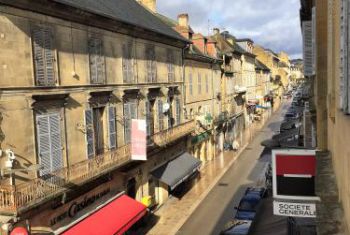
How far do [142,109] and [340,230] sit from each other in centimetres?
2033

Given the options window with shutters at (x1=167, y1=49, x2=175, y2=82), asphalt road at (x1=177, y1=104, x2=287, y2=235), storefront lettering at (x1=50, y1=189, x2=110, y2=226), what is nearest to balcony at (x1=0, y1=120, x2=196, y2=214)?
storefront lettering at (x1=50, y1=189, x2=110, y2=226)

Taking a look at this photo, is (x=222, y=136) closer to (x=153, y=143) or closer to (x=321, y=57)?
(x=153, y=143)

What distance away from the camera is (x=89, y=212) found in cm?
1792

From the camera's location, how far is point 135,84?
75.9 feet

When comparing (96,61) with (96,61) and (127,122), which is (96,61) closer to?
(96,61)

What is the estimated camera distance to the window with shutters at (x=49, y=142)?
15.1 m

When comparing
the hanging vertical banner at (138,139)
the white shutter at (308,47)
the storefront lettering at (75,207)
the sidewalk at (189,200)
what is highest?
the white shutter at (308,47)

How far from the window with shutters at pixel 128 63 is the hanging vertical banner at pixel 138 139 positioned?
3334 mm

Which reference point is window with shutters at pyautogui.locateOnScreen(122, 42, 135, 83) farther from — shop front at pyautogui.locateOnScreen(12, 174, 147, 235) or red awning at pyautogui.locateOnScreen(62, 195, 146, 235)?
red awning at pyautogui.locateOnScreen(62, 195, 146, 235)

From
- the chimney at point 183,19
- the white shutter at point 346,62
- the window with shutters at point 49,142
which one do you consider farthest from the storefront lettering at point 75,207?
the chimney at point 183,19

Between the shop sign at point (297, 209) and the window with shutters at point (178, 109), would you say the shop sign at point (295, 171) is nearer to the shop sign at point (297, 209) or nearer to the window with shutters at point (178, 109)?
the shop sign at point (297, 209)

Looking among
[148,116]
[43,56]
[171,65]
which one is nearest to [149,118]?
[148,116]

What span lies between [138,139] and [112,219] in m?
3.84

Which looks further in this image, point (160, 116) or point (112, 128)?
point (160, 116)
